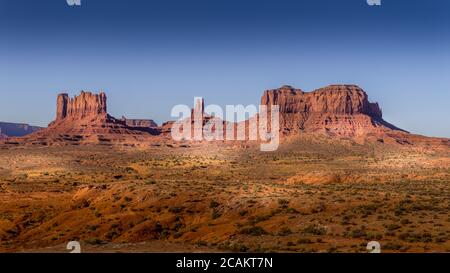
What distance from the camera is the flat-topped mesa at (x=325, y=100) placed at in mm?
184750

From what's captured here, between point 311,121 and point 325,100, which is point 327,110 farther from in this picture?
point 311,121

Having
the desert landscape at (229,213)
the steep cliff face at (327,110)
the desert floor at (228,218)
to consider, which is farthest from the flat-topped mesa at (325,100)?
the desert floor at (228,218)

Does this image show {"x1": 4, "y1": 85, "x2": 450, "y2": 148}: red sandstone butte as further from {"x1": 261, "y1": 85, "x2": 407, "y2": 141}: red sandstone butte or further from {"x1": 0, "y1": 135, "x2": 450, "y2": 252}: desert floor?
{"x1": 0, "y1": 135, "x2": 450, "y2": 252}: desert floor

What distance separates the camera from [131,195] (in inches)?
1580

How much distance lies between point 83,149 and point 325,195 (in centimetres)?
12548

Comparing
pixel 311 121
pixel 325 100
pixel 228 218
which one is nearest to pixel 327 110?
pixel 325 100

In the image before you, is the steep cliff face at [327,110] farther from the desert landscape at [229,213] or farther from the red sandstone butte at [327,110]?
the desert landscape at [229,213]

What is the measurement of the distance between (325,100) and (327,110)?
438cm

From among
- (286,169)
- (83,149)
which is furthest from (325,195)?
(83,149)

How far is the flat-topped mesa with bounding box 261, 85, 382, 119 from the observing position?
18475cm

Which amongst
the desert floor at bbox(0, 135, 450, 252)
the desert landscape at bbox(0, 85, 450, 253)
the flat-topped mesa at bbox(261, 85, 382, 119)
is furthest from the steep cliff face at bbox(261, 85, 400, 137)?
the desert floor at bbox(0, 135, 450, 252)

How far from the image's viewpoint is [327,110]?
7264 inches
